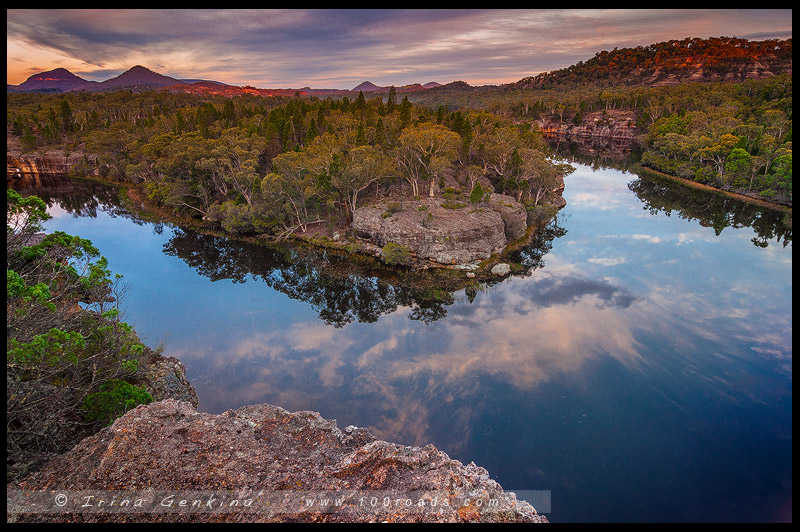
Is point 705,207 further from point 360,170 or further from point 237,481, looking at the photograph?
point 237,481

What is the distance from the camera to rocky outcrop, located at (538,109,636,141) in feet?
425

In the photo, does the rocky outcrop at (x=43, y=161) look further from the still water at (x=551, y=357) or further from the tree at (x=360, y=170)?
the tree at (x=360, y=170)

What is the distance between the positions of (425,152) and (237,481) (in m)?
44.2

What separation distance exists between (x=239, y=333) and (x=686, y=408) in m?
Answer: 30.6

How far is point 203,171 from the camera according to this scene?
55.3m

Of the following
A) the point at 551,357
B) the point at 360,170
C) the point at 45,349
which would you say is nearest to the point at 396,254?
the point at 360,170

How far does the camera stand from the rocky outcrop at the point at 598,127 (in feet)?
425

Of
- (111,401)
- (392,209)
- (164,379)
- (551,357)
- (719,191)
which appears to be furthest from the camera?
(719,191)

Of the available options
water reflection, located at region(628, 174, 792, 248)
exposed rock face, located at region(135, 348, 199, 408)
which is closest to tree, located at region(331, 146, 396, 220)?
exposed rock face, located at region(135, 348, 199, 408)

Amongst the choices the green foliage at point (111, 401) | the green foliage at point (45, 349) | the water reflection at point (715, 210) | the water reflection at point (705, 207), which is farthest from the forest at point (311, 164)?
the green foliage at point (45, 349)

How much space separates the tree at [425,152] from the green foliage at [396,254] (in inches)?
539

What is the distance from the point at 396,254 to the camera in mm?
38812
